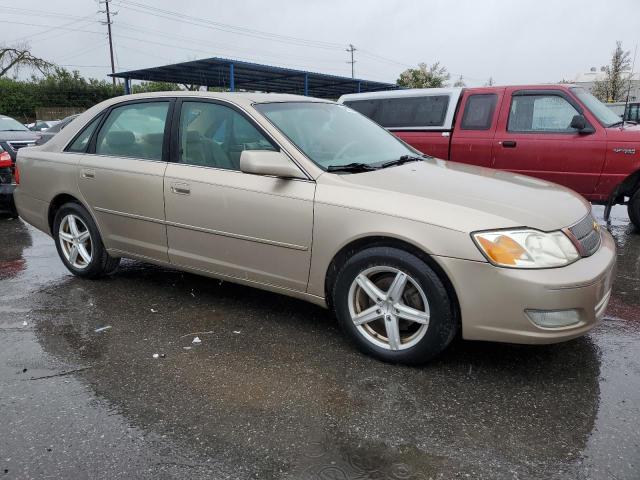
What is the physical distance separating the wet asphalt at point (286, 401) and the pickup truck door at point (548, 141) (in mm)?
2680

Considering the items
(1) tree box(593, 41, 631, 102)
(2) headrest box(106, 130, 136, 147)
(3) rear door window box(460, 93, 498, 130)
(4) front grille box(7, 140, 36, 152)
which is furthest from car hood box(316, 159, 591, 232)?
(1) tree box(593, 41, 631, 102)

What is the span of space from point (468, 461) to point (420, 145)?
18.3ft

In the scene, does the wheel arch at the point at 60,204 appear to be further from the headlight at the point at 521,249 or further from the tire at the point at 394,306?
the headlight at the point at 521,249

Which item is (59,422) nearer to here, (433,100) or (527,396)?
(527,396)

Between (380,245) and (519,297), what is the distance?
2.66 ft

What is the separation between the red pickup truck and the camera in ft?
20.6

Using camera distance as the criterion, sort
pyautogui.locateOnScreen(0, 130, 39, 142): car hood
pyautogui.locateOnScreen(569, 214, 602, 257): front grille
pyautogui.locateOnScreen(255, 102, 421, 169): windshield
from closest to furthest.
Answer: pyautogui.locateOnScreen(569, 214, 602, 257): front grille → pyautogui.locateOnScreen(255, 102, 421, 169): windshield → pyautogui.locateOnScreen(0, 130, 39, 142): car hood

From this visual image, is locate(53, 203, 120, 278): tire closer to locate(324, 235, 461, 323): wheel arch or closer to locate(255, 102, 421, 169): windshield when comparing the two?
locate(255, 102, 421, 169): windshield

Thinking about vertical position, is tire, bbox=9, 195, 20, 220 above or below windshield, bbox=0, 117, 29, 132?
below

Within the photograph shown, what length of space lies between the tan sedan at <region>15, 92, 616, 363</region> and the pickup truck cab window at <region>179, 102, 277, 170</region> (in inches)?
0.4

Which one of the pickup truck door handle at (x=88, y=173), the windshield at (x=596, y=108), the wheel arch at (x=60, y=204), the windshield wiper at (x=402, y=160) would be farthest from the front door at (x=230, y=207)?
the windshield at (x=596, y=108)

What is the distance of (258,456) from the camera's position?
A: 234 cm

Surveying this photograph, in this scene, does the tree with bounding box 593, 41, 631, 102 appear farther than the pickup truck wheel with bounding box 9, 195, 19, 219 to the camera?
Yes

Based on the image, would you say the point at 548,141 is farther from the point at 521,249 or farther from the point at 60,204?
the point at 60,204
